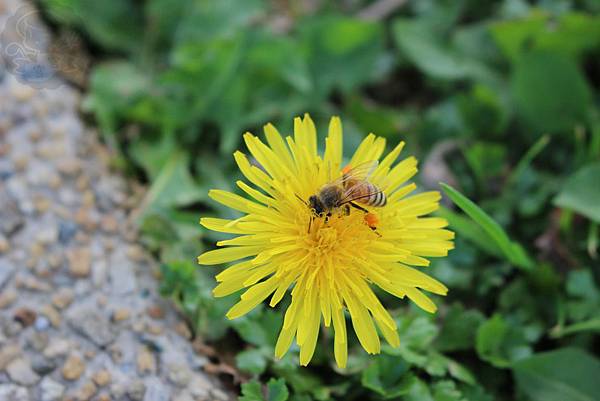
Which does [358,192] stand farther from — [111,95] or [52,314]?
[111,95]

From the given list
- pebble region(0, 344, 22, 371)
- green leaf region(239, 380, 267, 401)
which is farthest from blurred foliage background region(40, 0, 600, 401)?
pebble region(0, 344, 22, 371)

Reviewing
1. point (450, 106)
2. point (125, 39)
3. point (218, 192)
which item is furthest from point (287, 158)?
point (125, 39)

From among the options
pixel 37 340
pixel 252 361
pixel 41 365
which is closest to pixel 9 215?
pixel 37 340

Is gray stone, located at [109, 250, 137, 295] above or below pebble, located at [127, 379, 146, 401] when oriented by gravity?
above

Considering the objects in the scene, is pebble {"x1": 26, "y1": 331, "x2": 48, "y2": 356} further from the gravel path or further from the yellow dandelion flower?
the yellow dandelion flower

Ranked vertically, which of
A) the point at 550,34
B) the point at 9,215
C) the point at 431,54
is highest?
the point at 431,54
